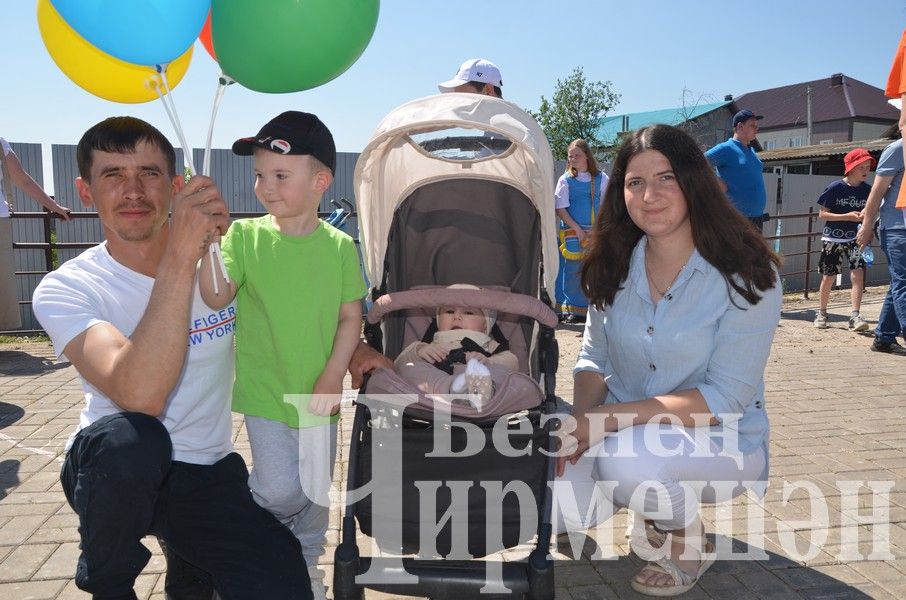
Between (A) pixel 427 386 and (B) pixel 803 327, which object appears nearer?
(A) pixel 427 386

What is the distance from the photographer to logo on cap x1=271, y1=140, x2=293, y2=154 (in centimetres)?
261

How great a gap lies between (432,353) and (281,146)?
114cm

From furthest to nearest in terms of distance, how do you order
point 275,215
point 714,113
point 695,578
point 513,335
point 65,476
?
point 714,113 → point 513,335 → point 695,578 → point 275,215 → point 65,476

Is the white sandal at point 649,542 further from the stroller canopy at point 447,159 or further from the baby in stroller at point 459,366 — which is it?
the stroller canopy at point 447,159

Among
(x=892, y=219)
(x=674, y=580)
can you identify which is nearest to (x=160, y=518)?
(x=674, y=580)

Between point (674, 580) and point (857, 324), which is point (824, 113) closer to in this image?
point (857, 324)

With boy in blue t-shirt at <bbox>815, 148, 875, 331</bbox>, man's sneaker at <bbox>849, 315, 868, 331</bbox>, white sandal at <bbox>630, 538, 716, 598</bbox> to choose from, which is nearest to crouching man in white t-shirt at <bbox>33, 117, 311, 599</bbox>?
white sandal at <bbox>630, 538, 716, 598</bbox>

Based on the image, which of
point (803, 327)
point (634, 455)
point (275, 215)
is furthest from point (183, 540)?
point (803, 327)

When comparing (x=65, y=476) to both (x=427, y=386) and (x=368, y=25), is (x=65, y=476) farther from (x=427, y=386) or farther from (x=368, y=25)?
(x=368, y=25)

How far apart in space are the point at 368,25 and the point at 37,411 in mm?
4280

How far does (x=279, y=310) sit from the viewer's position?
265 cm

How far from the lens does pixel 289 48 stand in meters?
2.44

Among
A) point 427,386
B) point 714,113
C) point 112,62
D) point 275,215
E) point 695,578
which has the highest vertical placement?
point 714,113

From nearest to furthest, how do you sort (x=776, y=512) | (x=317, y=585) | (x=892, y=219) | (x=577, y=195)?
1. (x=317, y=585)
2. (x=776, y=512)
3. (x=892, y=219)
4. (x=577, y=195)
